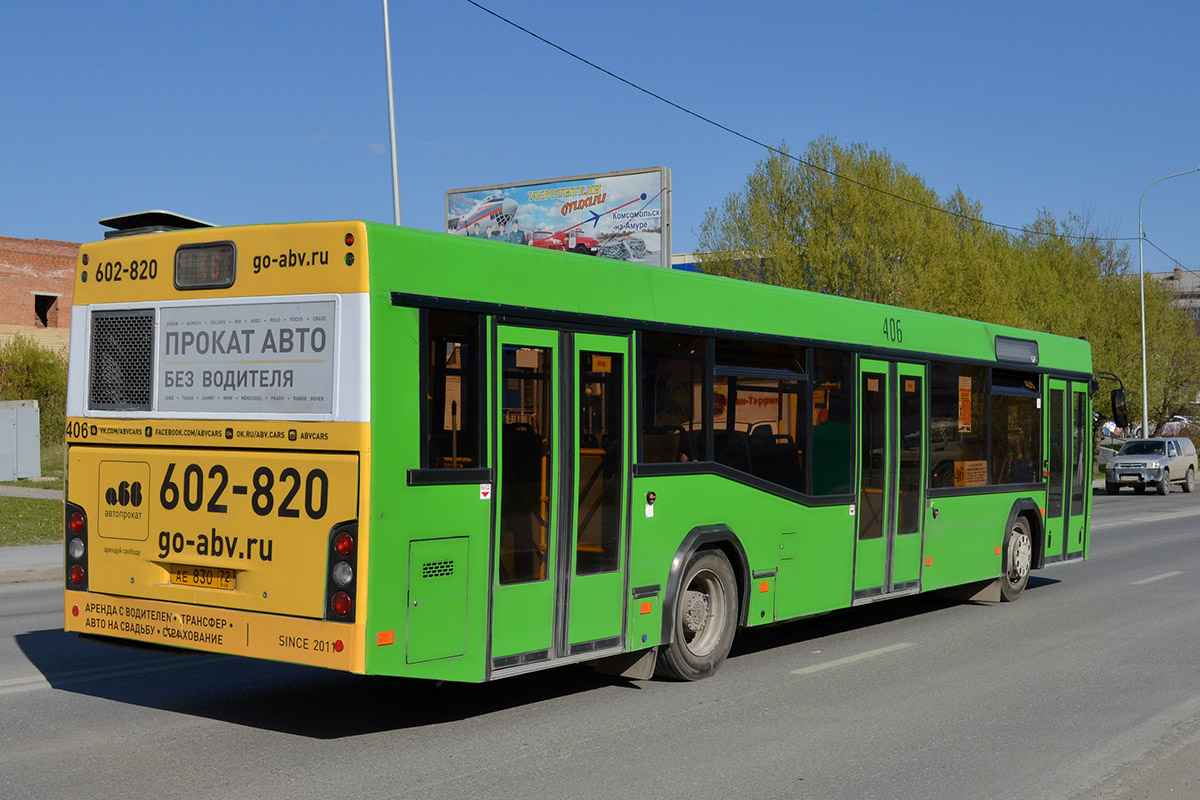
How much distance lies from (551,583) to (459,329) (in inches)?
66.1

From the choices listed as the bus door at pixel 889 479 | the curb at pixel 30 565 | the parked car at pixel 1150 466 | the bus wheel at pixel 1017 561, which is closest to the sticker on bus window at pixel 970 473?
the bus door at pixel 889 479

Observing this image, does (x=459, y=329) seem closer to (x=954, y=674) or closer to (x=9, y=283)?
(x=954, y=674)

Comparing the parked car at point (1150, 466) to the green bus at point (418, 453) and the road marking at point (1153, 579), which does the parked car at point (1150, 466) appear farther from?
the green bus at point (418, 453)

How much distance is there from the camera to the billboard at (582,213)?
1205 inches

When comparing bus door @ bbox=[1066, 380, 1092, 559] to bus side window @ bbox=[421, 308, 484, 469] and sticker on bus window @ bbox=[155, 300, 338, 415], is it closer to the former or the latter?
bus side window @ bbox=[421, 308, 484, 469]

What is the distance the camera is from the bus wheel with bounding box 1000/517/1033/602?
44.8 feet

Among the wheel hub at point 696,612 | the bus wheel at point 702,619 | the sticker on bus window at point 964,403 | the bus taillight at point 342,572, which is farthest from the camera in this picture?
the sticker on bus window at point 964,403

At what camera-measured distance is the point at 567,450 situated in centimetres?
778

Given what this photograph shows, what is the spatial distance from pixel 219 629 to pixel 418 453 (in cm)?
147

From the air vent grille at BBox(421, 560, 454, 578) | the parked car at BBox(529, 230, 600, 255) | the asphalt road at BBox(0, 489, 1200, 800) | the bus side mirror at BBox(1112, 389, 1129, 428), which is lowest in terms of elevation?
the asphalt road at BBox(0, 489, 1200, 800)

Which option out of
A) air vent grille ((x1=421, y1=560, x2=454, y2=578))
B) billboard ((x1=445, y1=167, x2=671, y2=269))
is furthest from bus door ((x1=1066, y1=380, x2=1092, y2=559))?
billboard ((x1=445, y1=167, x2=671, y2=269))

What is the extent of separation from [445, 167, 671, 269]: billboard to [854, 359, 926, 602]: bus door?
58.6 ft

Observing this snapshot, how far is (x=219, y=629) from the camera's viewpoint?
693 cm

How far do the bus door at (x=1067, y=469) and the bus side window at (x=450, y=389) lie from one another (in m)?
9.16
